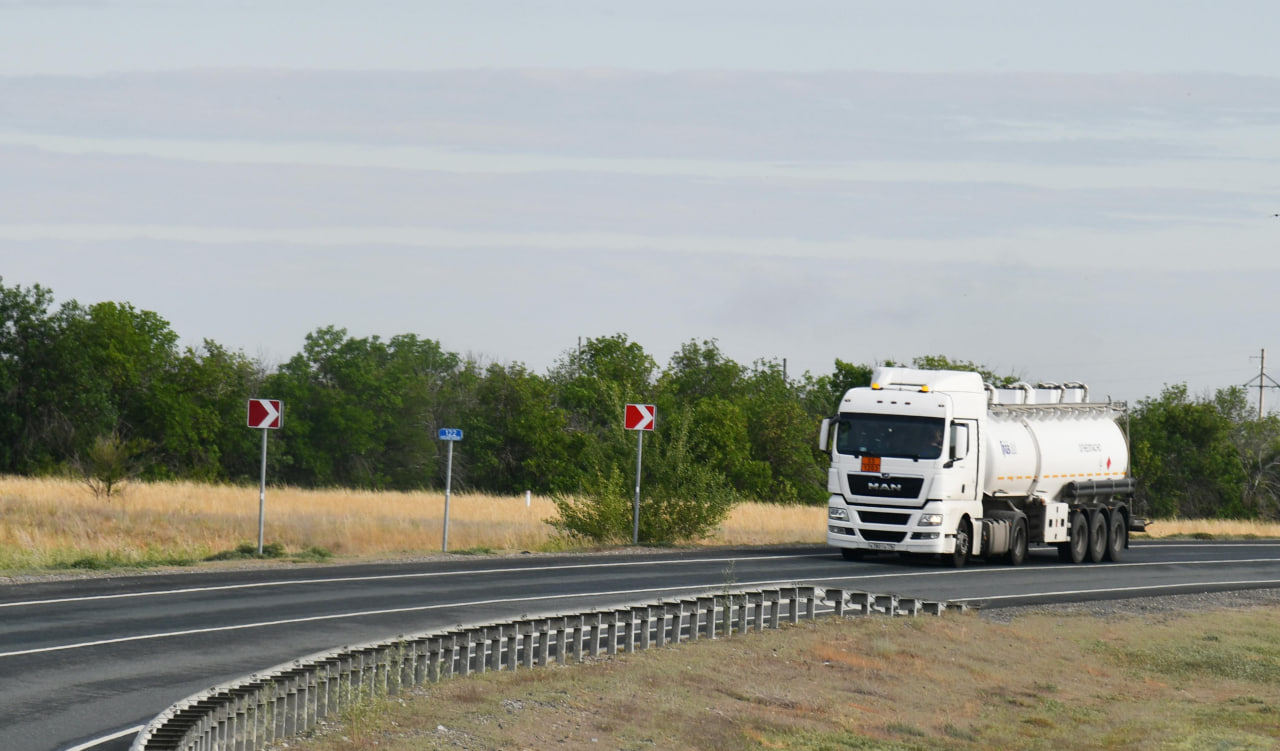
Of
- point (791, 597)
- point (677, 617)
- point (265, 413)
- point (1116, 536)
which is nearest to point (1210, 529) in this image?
point (1116, 536)

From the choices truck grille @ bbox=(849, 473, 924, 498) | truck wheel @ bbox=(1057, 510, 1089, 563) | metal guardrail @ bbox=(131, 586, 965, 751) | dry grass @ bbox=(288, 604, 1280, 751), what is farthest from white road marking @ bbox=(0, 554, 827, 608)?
dry grass @ bbox=(288, 604, 1280, 751)

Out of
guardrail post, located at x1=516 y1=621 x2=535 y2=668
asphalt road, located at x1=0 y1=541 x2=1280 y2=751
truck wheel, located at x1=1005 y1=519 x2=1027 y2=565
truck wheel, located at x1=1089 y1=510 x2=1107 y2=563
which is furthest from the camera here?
truck wheel, located at x1=1089 y1=510 x2=1107 y2=563

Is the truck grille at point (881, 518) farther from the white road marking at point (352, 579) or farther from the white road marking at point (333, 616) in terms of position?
the white road marking at point (333, 616)

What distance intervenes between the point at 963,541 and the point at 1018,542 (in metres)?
1.98

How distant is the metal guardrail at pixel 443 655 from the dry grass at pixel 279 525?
11.7 m

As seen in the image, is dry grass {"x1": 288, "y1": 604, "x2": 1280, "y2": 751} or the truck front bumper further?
the truck front bumper

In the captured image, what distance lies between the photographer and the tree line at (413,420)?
68.9 m

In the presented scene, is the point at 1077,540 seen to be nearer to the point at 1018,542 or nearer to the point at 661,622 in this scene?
the point at 1018,542

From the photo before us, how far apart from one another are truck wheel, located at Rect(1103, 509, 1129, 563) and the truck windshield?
6921mm

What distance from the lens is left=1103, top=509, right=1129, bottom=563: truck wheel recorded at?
1236 inches

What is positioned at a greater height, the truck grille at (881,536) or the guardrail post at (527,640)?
the truck grille at (881,536)

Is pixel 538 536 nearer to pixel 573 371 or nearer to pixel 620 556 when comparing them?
pixel 620 556

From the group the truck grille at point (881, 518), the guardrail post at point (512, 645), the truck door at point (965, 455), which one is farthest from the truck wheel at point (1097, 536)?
the guardrail post at point (512, 645)

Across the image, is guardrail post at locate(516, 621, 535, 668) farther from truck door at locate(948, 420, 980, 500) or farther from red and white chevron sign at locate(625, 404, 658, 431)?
red and white chevron sign at locate(625, 404, 658, 431)
